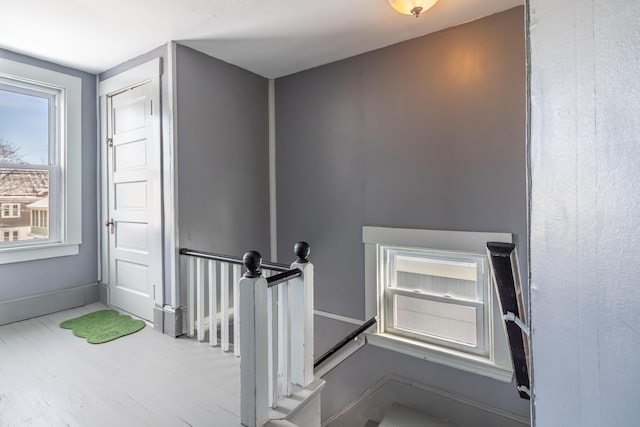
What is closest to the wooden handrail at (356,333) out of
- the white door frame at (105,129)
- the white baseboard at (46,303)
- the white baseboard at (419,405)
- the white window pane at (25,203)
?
the white baseboard at (419,405)

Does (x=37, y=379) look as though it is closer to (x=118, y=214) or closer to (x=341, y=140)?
(x=118, y=214)

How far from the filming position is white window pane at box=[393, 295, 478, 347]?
2518 mm

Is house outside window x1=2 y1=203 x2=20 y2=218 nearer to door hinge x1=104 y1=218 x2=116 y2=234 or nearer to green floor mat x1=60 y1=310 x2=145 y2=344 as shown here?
door hinge x1=104 y1=218 x2=116 y2=234

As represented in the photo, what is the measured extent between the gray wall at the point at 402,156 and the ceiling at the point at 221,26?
206 mm

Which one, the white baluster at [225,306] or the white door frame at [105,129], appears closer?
the white baluster at [225,306]

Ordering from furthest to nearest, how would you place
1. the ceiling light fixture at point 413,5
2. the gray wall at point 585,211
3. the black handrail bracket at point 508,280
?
the ceiling light fixture at point 413,5, the black handrail bracket at point 508,280, the gray wall at point 585,211

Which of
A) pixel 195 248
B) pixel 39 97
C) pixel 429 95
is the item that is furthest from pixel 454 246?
pixel 39 97

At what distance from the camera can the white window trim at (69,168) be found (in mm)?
2859

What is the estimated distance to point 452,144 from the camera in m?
2.44

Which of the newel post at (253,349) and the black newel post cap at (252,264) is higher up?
the black newel post cap at (252,264)

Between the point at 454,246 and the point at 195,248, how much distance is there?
205 centimetres

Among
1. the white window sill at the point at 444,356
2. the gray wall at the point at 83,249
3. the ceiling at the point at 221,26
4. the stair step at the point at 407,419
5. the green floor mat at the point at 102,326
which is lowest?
the stair step at the point at 407,419

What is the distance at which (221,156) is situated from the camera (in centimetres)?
289

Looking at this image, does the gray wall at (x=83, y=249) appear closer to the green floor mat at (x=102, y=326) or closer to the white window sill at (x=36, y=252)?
the white window sill at (x=36, y=252)
